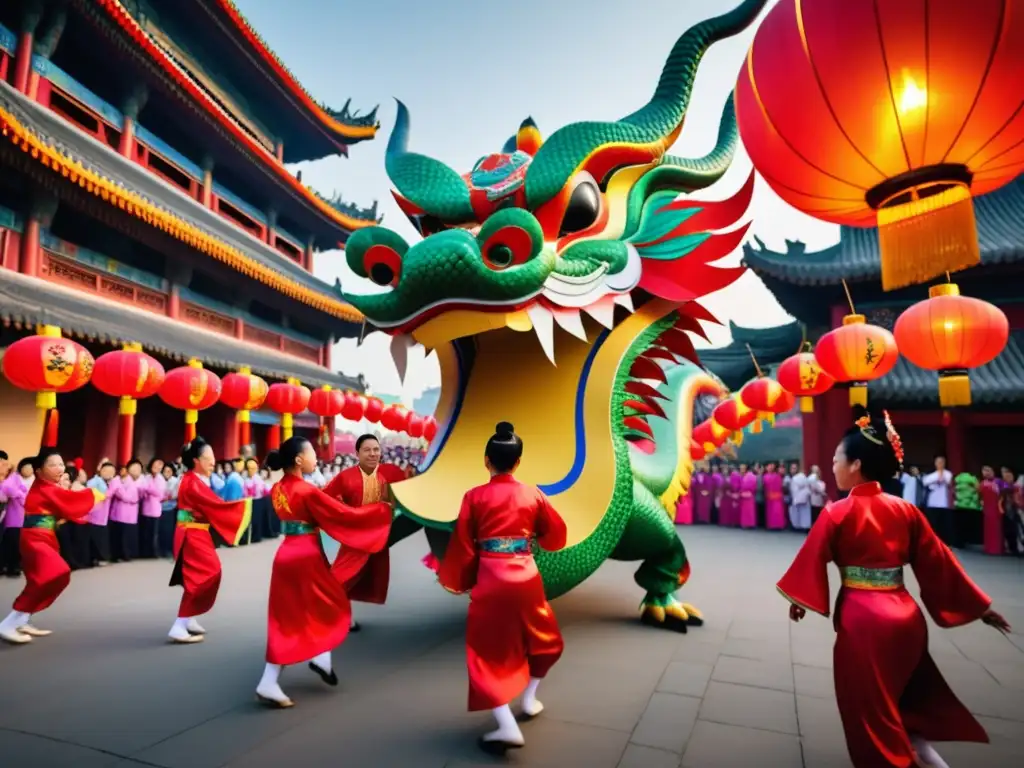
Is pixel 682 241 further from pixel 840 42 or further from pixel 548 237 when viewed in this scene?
pixel 840 42

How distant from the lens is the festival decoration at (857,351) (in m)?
5.41

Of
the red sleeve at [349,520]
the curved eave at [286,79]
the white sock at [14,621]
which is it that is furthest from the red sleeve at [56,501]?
the curved eave at [286,79]

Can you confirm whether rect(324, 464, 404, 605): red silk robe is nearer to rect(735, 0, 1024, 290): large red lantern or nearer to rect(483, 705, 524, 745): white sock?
rect(483, 705, 524, 745): white sock

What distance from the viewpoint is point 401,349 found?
3.47 meters

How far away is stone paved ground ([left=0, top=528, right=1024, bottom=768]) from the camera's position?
2.31 m

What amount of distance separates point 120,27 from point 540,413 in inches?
403

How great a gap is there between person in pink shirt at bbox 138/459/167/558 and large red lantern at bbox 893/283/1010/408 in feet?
26.4

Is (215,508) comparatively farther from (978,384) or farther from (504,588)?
(978,384)

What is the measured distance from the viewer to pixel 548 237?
3600mm

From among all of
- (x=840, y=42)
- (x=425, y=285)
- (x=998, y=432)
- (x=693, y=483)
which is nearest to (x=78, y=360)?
(x=425, y=285)

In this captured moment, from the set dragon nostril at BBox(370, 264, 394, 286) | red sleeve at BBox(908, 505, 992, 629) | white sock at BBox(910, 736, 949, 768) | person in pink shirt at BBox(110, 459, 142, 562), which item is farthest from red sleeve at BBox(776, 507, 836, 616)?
person in pink shirt at BBox(110, 459, 142, 562)

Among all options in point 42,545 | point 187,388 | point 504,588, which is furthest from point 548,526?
point 187,388

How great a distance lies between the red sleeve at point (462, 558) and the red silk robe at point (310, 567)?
2.22 feet

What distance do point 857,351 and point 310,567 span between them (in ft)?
15.8
